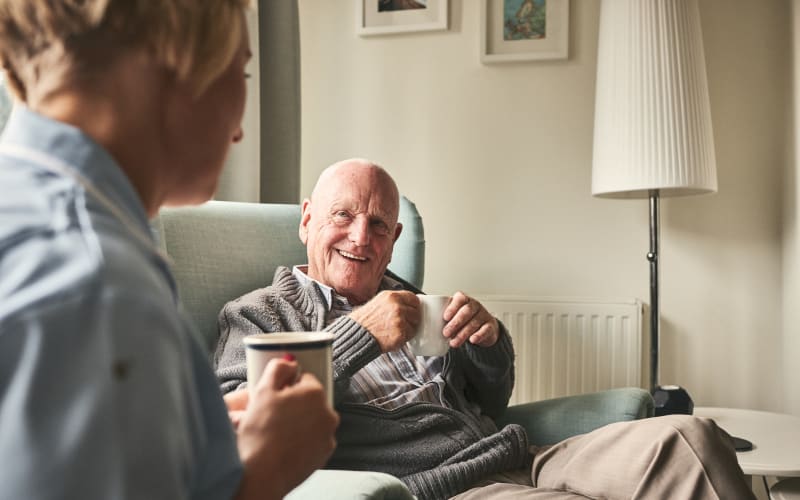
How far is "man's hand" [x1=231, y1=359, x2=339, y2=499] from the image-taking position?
0.50 m

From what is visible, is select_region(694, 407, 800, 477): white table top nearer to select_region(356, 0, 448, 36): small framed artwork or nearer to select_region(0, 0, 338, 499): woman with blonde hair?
select_region(0, 0, 338, 499): woman with blonde hair

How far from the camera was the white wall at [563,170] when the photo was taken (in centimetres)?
228

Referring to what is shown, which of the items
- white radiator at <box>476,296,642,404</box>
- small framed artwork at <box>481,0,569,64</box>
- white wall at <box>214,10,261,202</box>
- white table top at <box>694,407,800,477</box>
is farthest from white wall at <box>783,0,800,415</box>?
white wall at <box>214,10,261,202</box>

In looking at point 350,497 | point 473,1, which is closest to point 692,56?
point 473,1

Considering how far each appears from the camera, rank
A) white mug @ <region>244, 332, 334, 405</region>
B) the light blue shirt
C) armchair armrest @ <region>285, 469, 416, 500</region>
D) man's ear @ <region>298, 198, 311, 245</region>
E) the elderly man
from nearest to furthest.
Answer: the light blue shirt → white mug @ <region>244, 332, 334, 405</region> → armchair armrest @ <region>285, 469, 416, 500</region> → the elderly man → man's ear @ <region>298, 198, 311, 245</region>

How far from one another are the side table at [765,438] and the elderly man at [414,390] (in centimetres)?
35

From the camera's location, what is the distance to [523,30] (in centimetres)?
240

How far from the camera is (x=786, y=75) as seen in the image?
224 cm

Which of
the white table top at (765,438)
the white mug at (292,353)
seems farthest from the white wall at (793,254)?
the white mug at (292,353)

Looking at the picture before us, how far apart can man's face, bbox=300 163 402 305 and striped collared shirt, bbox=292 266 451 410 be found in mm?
43

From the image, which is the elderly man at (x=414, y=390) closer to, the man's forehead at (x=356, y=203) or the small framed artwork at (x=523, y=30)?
the man's forehead at (x=356, y=203)

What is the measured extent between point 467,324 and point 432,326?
112 mm

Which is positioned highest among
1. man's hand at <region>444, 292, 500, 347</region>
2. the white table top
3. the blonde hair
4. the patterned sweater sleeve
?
the blonde hair

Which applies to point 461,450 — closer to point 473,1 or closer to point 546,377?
point 546,377
